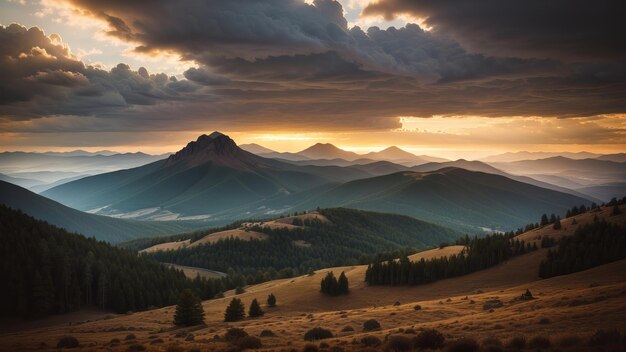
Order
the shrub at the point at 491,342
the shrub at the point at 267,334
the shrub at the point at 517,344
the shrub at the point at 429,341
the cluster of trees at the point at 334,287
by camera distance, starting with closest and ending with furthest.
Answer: the shrub at the point at 517,344 → the shrub at the point at 491,342 → the shrub at the point at 429,341 → the shrub at the point at 267,334 → the cluster of trees at the point at 334,287

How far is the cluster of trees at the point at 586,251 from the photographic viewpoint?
355 ft

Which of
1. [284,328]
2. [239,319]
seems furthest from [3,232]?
[284,328]

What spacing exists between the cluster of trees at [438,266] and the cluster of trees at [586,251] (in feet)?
53.8

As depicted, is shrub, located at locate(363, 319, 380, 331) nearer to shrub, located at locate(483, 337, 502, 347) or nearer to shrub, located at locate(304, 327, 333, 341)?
shrub, located at locate(304, 327, 333, 341)

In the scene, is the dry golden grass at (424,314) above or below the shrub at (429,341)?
below

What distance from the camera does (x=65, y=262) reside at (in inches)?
5074

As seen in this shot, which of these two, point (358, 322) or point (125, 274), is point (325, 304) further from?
point (125, 274)

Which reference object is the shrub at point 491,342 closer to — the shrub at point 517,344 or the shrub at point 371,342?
the shrub at point 517,344

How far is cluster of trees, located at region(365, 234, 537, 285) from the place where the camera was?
128 metres

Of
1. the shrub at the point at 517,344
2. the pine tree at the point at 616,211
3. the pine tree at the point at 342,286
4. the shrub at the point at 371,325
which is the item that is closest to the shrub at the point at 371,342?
the shrub at the point at 517,344

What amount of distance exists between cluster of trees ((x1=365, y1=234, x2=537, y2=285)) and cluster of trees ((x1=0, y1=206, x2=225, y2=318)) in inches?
2536

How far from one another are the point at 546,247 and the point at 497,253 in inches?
585

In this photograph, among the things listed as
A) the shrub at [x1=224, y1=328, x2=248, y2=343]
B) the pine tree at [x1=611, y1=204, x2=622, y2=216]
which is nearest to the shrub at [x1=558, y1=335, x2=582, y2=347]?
the shrub at [x1=224, y1=328, x2=248, y2=343]

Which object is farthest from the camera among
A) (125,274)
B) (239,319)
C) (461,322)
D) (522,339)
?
(125,274)
